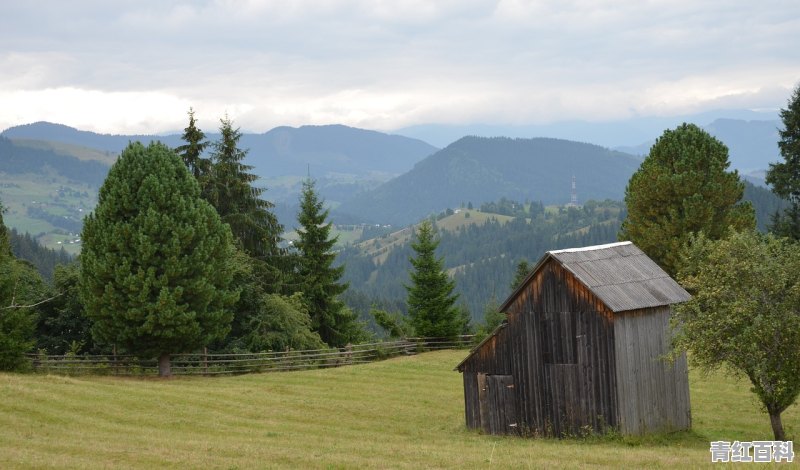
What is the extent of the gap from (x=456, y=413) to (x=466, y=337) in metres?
23.2

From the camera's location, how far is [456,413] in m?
34.4

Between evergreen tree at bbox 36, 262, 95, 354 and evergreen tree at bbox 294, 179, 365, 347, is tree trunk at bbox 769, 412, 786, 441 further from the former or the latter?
evergreen tree at bbox 36, 262, 95, 354

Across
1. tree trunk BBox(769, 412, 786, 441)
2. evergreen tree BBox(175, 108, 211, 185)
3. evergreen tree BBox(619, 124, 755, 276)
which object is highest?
evergreen tree BBox(175, 108, 211, 185)

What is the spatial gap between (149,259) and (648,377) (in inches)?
903

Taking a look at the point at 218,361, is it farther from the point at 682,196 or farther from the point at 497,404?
the point at 682,196

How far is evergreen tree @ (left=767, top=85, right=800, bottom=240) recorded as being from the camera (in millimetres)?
56156

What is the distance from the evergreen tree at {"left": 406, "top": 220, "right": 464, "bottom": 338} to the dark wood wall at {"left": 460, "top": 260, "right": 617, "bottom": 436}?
24610mm

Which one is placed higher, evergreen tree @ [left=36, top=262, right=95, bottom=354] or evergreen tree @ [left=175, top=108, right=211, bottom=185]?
evergreen tree @ [left=175, top=108, right=211, bottom=185]

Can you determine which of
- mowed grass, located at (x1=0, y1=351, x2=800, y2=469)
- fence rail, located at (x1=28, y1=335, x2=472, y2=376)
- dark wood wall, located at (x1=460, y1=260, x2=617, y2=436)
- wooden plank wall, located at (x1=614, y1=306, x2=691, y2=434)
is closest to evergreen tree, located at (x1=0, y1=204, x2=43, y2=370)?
fence rail, located at (x1=28, y1=335, x2=472, y2=376)

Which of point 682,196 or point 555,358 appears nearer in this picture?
point 555,358

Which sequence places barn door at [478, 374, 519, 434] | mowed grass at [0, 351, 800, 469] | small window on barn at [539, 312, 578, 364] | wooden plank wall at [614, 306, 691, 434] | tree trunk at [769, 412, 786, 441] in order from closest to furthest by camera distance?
mowed grass at [0, 351, 800, 469], tree trunk at [769, 412, 786, 441], wooden plank wall at [614, 306, 691, 434], small window on barn at [539, 312, 578, 364], barn door at [478, 374, 519, 434]

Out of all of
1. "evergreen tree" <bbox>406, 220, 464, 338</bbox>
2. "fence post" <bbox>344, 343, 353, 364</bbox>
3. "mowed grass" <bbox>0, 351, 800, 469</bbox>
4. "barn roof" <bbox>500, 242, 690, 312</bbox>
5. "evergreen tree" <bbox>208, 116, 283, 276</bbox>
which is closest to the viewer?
"mowed grass" <bbox>0, 351, 800, 469</bbox>

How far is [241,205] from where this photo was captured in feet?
182

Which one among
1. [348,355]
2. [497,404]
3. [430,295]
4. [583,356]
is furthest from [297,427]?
[430,295]
